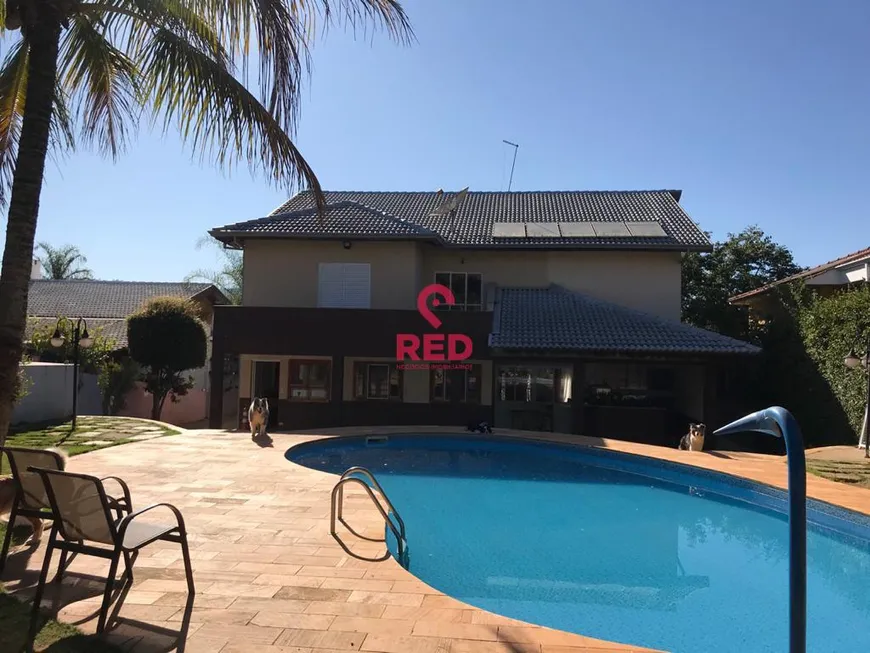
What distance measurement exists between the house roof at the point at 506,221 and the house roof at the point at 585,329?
75.1 inches

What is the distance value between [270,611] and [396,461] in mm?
9452

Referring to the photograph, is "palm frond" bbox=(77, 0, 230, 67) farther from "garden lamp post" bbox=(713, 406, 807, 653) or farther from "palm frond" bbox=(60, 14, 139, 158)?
"garden lamp post" bbox=(713, 406, 807, 653)

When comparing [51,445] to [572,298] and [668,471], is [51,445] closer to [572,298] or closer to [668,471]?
[668,471]

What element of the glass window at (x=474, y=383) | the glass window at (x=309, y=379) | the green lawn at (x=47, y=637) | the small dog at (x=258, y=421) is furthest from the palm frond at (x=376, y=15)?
the glass window at (x=309, y=379)

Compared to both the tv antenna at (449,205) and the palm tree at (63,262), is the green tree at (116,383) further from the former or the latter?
the palm tree at (63,262)

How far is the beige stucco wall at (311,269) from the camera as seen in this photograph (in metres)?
19.8

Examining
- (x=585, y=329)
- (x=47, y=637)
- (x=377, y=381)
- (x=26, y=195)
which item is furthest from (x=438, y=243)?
(x=47, y=637)

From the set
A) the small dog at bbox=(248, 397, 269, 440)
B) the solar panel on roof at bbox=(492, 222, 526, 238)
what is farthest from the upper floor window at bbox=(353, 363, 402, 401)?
the solar panel on roof at bbox=(492, 222, 526, 238)

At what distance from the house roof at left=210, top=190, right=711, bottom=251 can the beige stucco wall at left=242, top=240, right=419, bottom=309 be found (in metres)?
0.70

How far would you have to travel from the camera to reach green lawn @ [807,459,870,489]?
36.2 ft

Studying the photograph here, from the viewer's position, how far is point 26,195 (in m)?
5.32

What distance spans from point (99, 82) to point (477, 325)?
43.3 ft
